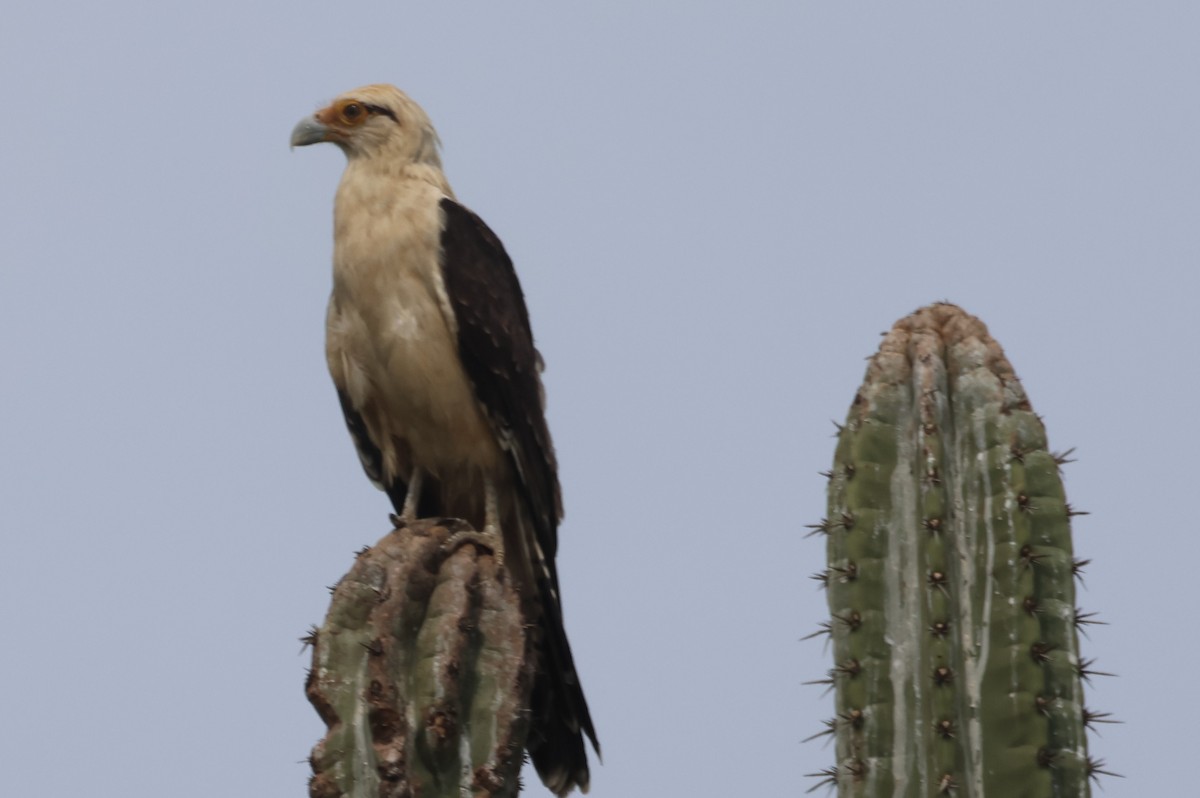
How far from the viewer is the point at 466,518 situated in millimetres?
7945

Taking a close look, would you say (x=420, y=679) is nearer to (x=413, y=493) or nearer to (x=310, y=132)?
(x=413, y=493)

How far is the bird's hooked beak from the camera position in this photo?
310 inches

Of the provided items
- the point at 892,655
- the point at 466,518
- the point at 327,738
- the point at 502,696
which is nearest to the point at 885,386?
the point at 892,655

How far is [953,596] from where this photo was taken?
4773mm

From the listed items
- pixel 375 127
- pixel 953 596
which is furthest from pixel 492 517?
pixel 953 596

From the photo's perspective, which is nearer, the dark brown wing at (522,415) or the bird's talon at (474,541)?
the bird's talon at (474,541)

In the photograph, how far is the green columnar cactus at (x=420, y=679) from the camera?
5.09 m

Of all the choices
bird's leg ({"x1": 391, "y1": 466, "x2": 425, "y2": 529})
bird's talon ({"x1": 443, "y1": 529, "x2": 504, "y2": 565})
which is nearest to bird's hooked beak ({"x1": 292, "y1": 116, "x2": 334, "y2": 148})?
bird's leg ({"x1": 391, "y1": 466, "x2": 425, "y2": 529})

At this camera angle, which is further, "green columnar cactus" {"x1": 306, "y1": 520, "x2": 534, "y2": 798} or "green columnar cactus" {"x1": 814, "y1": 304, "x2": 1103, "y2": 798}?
"green columnar cactus" {"x1": 306, "y1": 520, "x2": 534, "y2": 798}

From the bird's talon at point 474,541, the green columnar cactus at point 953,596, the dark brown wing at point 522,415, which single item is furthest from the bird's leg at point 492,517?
the green columnar cactus at point 953,596

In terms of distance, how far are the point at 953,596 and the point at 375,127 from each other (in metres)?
Answer: 3.98

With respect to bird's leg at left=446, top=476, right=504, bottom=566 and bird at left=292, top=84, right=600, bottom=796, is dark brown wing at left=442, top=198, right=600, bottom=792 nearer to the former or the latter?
bird at left=292, top=84, right=600, bottom=796

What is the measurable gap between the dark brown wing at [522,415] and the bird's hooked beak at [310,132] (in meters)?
0.68

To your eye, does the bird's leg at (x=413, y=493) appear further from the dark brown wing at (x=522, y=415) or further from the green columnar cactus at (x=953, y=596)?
the green columnar cactus at (x=953, y=596)
